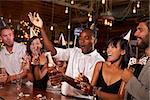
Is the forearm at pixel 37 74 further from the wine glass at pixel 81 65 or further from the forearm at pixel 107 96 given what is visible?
the forearm at pixel 107 96

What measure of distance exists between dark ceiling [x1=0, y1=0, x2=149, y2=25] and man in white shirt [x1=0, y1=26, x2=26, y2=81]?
2.65 meters

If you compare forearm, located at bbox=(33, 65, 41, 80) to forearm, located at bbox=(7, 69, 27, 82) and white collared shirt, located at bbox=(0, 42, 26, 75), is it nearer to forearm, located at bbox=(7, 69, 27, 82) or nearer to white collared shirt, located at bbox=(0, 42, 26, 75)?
forearm, located at bbox=(7, 69, 27, 82)

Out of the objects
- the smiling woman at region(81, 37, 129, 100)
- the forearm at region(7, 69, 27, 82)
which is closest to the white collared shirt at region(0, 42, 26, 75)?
the forearm at region(7, 69, 27, 82)

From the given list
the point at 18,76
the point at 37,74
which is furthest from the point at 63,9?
the point at 18,76

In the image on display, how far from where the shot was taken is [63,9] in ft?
23.0

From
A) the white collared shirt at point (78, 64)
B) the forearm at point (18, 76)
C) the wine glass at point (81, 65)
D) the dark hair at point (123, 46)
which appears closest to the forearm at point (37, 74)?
the forearm at point (18, 76)

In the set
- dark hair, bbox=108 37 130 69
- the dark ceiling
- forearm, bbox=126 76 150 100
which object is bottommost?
forearm, bbox=126 76 150 100

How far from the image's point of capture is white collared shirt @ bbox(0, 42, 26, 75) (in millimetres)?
3367

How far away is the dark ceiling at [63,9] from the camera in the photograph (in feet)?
20.5

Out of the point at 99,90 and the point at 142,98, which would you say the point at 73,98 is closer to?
the point at 99,90

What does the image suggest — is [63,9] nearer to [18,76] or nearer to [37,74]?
[37,74]

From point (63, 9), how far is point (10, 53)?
3724 mm

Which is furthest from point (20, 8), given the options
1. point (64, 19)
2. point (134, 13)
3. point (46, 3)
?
point (134, 13)

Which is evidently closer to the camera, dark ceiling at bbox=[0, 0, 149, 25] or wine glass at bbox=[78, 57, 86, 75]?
wine glass at bbox=[78, 57, 86, 75]
